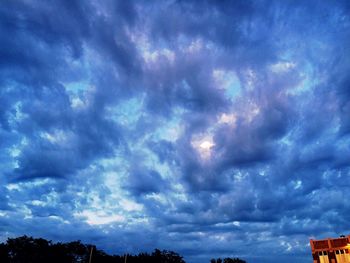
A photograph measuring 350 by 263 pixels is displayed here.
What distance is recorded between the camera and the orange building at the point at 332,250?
60.2 m

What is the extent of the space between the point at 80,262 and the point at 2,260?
77.1 feet

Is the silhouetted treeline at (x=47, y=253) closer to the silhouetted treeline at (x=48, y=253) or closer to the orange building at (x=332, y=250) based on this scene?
the silhouetted treeline at (x=48, y=253)

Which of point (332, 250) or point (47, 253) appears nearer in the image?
point (332, 250)

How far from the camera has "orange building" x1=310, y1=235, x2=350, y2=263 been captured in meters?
60.2

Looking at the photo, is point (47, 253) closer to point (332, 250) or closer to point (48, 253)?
point (48, 253)

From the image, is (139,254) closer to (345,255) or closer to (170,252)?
(170,252)

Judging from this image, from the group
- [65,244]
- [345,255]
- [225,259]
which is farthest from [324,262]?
[65,244]

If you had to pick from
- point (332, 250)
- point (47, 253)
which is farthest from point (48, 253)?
point (332, 250)

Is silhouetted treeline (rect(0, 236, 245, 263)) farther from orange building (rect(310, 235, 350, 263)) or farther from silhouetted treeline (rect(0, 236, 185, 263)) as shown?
orange building (rect(310, 235, 350, 263))

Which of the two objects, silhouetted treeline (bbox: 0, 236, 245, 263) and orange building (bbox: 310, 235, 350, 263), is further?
silhouetted treeline (bbox: 0, 236, 245, 263)

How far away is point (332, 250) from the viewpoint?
201ft

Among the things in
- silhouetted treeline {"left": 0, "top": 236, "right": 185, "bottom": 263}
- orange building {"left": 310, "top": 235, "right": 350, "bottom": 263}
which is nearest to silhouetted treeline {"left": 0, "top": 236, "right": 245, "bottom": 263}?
silhouetted treeline {"left": 0, "top": 236, "right": 185, "bottom": 263}

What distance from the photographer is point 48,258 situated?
99438mm

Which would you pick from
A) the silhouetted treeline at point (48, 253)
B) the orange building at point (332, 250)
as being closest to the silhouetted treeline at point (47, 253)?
the silhouetted treeline at point (48, 253)
